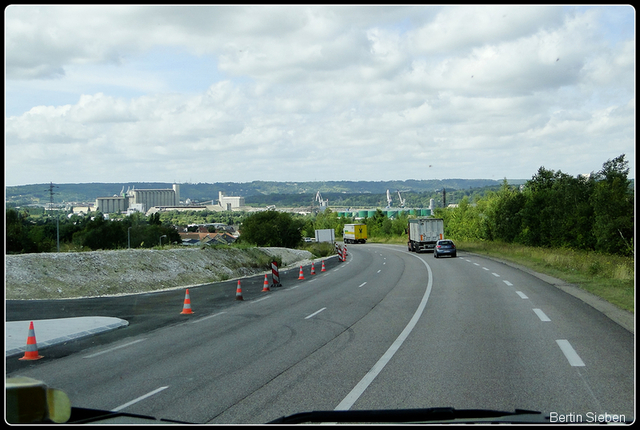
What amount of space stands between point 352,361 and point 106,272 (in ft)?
66.6

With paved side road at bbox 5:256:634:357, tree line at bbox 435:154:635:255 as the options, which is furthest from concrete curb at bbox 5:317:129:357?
tree line at bbox 435:154:635:255

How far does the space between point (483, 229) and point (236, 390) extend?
77.3m

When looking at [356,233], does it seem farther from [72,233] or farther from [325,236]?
[72,233]

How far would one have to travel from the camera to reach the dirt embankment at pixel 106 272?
22.8 m

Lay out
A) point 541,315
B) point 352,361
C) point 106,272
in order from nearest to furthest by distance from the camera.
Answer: point 352,361, point 541,315, point 106,272

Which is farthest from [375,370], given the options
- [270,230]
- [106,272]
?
[270,230]

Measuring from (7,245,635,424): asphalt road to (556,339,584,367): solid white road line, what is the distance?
2cm

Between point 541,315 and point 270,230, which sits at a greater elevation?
point 270,230

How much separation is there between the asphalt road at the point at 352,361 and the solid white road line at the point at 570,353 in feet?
0.06

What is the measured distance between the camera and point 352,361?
905cm

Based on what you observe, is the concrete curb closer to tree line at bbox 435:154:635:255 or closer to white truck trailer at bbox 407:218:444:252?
tree line at bbox 435:154:635:255

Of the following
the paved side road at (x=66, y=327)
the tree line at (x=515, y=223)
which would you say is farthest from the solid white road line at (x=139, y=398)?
the tree line at (x=515, y=223)

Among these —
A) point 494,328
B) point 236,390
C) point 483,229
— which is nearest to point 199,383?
point 236,390

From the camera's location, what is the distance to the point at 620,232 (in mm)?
40844
